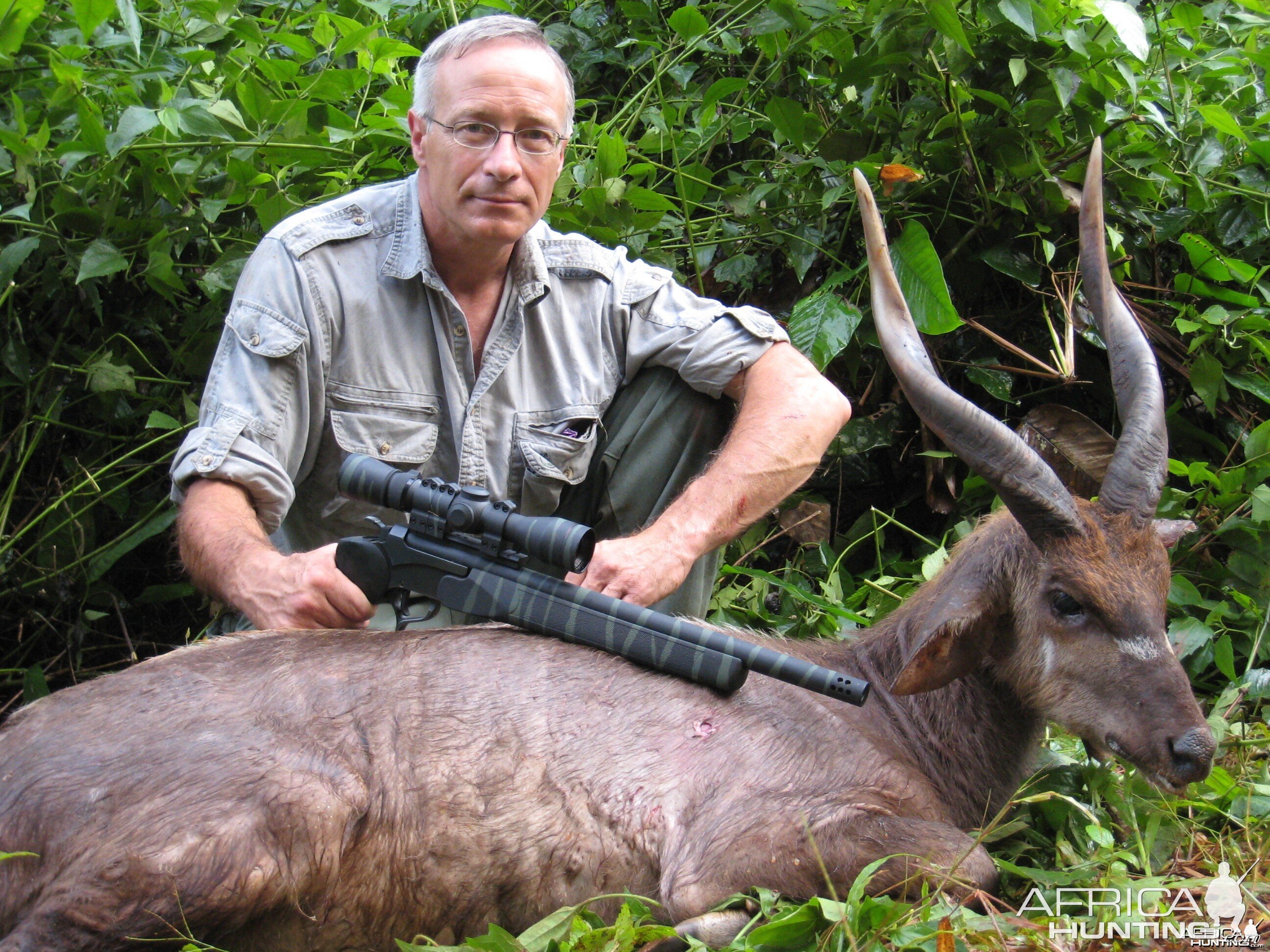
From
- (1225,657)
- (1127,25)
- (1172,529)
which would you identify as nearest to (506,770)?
(1172,529)

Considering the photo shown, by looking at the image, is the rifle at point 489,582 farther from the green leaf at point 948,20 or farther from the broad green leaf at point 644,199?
the green leaf at point 948,20

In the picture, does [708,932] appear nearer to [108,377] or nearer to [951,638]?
[951,638]

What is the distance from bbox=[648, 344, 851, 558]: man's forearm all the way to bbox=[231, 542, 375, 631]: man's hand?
1.03 metres

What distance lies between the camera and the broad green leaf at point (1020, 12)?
4.68 m

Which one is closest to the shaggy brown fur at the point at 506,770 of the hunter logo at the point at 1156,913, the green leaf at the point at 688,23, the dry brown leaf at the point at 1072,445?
the hunter logo at the point at 1156,913

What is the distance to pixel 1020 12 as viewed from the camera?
4699 mm

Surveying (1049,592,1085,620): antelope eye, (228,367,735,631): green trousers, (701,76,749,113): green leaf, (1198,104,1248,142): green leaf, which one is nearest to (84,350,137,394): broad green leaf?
(228,367,735,631): green trousers

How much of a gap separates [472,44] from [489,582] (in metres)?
2.11

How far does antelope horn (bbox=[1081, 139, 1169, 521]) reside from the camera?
11.5 feet

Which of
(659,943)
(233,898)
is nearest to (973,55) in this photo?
(659,943)

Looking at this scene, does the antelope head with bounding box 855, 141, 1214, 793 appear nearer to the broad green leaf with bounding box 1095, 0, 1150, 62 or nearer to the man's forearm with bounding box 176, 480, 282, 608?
the broad green leaf with bounding box 1095, 0, 1150, 62

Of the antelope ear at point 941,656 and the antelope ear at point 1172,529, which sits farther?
the antelope ear at point 1172,529

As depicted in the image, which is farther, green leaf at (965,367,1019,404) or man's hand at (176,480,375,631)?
green leaf at (965,367,1019,404)

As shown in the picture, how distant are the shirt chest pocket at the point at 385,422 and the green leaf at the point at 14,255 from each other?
1.51 m
